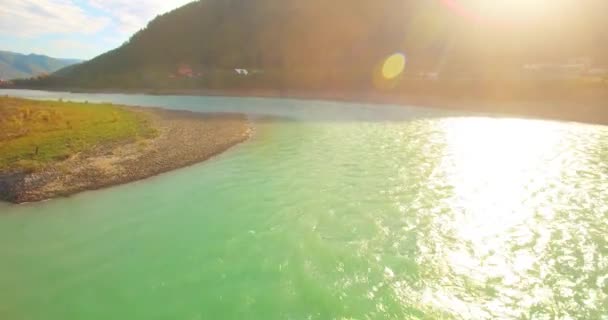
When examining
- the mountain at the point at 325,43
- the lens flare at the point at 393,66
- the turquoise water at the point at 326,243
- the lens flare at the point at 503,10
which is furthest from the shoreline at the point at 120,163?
the lens flare at the point at 503,10

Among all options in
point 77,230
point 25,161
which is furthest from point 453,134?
point 25,161

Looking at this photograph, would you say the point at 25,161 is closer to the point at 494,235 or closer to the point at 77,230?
the point at 77,230

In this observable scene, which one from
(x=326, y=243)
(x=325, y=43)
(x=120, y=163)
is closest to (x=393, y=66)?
(x=325, y=43)

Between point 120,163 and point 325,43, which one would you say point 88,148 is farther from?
point 325,43

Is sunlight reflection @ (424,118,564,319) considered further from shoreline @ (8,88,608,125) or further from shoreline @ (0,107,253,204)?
shoreline @ (0,107,253,204)

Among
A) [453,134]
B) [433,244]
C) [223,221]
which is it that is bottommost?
[223,221]

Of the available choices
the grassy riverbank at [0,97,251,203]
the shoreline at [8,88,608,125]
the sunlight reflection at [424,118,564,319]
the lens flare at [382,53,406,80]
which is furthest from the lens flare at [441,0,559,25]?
the grassy riverbank at [0,97,251,203]
